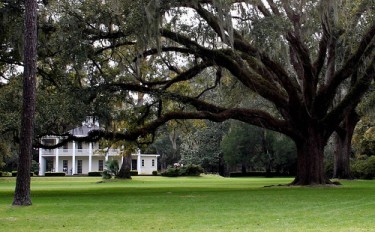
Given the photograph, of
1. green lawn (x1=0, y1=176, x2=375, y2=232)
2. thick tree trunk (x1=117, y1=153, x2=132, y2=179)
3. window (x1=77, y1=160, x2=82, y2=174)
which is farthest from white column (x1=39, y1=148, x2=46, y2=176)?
green lawn (x1=0, y1=176, x2=375, y2=232)

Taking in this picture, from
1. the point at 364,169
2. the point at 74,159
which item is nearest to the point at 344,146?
the point at 364,169

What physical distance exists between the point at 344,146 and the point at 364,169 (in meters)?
5.71

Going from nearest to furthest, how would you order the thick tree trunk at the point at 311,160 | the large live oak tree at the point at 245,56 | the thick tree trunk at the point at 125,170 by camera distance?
1. the large live oak tree at the point at 245,56
2. the thick tree trunk at the point at 311,160
3. the thick tree trunk at the point at 125,170

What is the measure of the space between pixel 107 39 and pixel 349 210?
37.9ft

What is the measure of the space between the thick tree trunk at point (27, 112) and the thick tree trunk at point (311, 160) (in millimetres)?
13609

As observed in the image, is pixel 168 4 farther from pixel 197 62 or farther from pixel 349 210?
pixel 349 210

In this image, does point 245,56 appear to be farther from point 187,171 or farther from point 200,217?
point 187,171

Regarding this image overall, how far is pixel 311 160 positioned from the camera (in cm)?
2327

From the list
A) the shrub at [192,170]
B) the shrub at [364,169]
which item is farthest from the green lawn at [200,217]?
the shrub at [192,170]

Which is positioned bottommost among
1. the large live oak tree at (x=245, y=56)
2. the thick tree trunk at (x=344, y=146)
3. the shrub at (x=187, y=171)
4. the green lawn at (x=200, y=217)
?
the green lawn at (x=200, y=217)

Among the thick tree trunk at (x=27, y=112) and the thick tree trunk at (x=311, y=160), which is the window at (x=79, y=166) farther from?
the thick tree trunk at (x=27, y=112)

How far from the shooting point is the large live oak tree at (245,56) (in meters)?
17.9

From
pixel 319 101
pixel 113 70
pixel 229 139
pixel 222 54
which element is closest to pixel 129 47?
pixel 113 70

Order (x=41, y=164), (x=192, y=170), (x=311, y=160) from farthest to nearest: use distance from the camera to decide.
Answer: (x=41, y=164) < (x=192, y=170) < (x=311, y=160)
